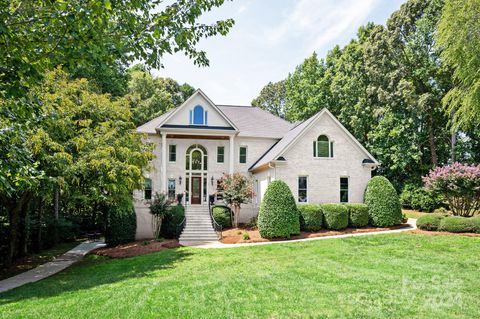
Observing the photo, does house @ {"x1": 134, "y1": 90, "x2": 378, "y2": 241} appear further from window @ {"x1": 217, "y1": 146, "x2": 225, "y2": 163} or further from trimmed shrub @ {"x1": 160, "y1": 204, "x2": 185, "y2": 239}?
trimmed shrub @ {"x1": 160, "y1": 204, "x2": 185, "y2": 239}

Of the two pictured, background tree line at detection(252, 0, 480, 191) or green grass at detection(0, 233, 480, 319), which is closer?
green grass at detection(0, 233, 480, 319)

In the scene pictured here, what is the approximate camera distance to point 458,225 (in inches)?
638

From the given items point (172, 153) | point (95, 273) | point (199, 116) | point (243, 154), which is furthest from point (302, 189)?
point (95, 273)

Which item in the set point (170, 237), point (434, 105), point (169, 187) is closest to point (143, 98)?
point (169, 187)

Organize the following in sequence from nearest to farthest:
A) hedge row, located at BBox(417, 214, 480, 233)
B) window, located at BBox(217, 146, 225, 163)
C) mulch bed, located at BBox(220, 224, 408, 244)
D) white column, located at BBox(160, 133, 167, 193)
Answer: hedge row, located at BBox(417, 214, 480, 233)
mulch bed, located at BBox(220, 224, 408, 244)
white column, located at BBox(160, 133, 167, 193)
window, located at BBox(217, 146, 225, 163)

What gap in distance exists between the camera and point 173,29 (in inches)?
180

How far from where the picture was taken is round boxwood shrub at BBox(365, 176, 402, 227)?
1892cm

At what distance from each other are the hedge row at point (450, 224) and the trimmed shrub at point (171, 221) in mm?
13379

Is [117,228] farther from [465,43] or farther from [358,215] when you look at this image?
[465,43]

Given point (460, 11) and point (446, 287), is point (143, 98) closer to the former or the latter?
point (460, 11)

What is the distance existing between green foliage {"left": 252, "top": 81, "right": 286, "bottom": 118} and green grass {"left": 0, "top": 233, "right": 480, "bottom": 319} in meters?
41.1

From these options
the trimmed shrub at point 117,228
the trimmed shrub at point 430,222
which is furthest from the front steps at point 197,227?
the trimmed shrub at point 430,222

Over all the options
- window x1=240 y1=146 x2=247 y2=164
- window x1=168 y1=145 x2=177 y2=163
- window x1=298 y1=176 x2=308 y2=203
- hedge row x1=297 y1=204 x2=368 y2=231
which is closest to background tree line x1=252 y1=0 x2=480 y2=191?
window x1=240 y1=146 x2=247 y2=164

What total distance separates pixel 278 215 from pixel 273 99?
1549 inches
